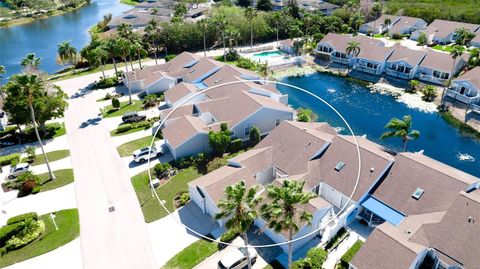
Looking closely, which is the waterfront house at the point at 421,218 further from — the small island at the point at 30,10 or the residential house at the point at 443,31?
the small island at the point at 30,10

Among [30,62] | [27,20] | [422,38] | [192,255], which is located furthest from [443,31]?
[27,20]

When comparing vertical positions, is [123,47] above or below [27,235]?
above

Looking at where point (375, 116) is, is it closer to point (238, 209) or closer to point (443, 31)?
point (238, 209)

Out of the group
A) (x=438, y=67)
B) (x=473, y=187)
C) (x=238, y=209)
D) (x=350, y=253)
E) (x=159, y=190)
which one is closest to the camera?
(x=238, y=209)

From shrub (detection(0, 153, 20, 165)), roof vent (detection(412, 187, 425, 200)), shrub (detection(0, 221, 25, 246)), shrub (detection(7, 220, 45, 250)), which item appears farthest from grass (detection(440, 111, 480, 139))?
shrub (detection(0, 153, 20, 165))

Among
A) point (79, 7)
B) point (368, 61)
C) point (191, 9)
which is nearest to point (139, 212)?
point (368, 61)

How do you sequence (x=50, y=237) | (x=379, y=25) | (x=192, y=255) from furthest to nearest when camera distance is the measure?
(x=379, y=25) < (x=50, y=237) < (x=192, y=255)

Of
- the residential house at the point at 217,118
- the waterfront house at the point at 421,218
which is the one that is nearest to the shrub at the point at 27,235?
the residential house at the point at 217,118
